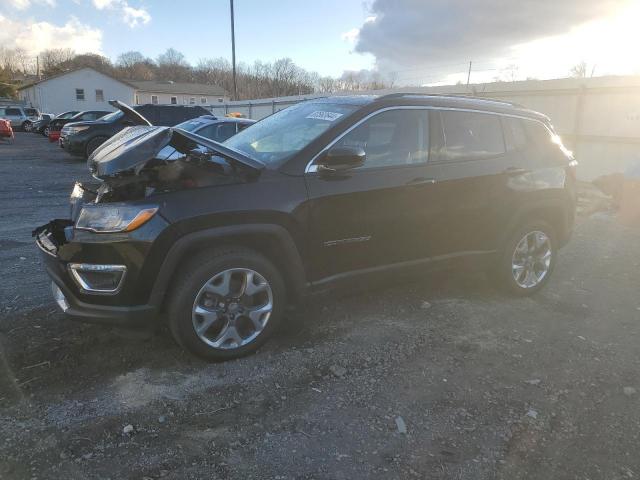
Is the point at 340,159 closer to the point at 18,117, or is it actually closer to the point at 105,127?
the point at 105,127

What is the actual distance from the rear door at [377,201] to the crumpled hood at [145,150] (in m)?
0.58

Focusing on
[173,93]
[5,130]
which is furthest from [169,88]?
[5,130]

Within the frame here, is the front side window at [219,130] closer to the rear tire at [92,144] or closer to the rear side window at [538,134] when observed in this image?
the rear tire at [92,144]

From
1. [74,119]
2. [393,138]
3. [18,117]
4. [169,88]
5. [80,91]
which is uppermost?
[169,88]

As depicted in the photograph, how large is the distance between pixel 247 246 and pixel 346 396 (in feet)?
3.83

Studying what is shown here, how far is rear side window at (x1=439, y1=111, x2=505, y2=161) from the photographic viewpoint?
13.5 ft

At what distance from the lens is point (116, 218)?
2926 millimetres

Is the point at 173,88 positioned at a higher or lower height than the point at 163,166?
higher

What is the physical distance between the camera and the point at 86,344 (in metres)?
3.53

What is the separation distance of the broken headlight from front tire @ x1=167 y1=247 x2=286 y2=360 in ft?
1.38

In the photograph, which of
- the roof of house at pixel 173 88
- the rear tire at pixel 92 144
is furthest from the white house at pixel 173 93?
the rear tire at pixel 92 144

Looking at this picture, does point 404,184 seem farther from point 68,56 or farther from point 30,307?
point 68,56

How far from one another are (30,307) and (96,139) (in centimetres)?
1201

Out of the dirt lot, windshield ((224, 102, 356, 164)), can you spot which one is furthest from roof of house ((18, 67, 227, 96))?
the dirt lot
